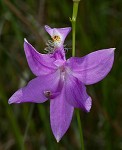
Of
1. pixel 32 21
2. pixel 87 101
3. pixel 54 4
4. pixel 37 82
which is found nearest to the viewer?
pixel 87 101

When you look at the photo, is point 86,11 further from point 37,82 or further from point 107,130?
point 37,82

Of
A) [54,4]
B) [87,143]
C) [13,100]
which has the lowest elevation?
[87,143]

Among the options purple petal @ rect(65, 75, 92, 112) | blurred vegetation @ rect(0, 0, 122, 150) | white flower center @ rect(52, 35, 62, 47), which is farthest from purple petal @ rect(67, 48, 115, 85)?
blurred vegetation @ rect(0, 0, 122, 150)

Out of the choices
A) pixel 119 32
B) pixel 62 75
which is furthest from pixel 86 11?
pixel 62 75

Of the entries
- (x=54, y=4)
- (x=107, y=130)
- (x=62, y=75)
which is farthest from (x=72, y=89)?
(x=54, y=4)

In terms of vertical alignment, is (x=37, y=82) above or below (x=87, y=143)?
above

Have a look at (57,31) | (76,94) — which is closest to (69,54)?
(57,31)

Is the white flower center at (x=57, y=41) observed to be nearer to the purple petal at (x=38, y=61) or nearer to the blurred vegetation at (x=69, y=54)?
the purple petal at (x=38, y=61)

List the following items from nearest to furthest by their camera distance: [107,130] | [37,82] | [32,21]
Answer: [37,82] → [107,130] → [32,21]

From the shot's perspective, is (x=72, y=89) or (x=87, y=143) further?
(x=87, y=143)

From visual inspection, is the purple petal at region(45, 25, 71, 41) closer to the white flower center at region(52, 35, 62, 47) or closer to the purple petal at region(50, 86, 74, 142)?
the white flower center at region(52, 35, 62, 47)
